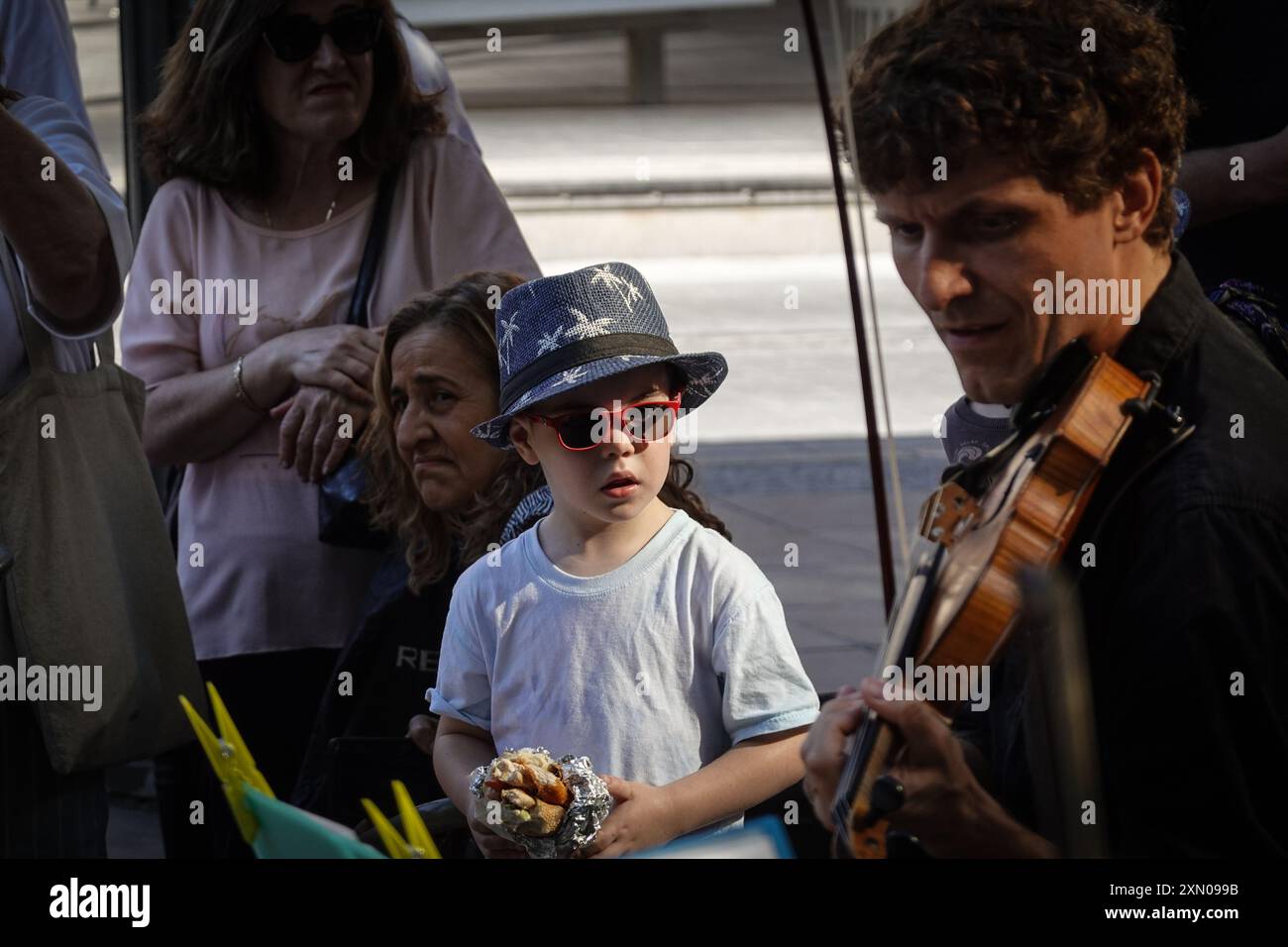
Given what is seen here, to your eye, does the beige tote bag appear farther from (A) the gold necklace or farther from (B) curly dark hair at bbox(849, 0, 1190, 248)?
(B) curly dark hair at bbox(849, 0, 1190, 248)

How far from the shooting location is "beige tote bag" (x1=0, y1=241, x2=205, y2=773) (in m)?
2.46

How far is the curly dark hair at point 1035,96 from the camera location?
Answer: 1.69m

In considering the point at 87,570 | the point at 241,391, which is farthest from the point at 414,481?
the point at 87,570

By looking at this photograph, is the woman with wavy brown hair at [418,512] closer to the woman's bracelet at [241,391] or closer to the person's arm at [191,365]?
the person's arm at [191,365]

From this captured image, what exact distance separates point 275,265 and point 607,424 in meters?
0.91

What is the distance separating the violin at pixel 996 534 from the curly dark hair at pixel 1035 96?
0.61 feet

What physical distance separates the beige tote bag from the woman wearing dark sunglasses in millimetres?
122

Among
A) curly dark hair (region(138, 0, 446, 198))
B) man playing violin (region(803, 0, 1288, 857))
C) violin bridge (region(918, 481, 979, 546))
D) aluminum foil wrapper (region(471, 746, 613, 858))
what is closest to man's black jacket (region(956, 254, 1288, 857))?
man playing violin (region(803, 0, 1288, 857))

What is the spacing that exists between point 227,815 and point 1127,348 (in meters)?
1.68

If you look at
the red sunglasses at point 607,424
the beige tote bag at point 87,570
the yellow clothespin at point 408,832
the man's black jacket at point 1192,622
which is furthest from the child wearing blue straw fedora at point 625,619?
the beige tote bag at point 87,570

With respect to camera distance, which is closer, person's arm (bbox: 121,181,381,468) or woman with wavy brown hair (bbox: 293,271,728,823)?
woman with wavy brown hair (bbox: 293,271,728,823)

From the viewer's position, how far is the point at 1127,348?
171cm

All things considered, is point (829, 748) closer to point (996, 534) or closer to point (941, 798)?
point (941, 798)
